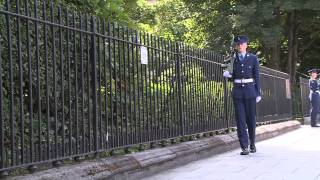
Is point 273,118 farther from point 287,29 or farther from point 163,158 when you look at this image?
point 287,29

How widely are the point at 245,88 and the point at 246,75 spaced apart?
9.1 inches

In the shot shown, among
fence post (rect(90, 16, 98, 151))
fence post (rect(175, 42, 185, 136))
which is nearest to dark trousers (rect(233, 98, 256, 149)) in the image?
fence post (rect(175, 42, 185, 136))

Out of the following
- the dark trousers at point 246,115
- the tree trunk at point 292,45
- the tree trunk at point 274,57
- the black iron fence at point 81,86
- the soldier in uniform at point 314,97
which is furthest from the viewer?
the tree trunk at point 274,57

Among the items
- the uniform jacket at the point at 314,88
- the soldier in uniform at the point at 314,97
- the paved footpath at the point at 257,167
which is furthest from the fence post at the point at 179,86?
the uniform jacket at the point at 314,88

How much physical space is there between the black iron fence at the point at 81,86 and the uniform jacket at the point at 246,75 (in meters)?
0.83

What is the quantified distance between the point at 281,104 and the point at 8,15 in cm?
1445

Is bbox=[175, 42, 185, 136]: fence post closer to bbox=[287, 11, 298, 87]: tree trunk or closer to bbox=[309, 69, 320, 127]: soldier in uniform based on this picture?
bbox=[309, 69, 320, 127]: soldier in uniform

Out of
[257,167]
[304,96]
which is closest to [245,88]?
[257,167]

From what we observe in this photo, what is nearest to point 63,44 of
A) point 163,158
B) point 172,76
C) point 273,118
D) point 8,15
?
point 8,15

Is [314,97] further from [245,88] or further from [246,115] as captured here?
[245,88]

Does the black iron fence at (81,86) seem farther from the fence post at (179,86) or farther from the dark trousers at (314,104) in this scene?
the dark trousers at (314,104)

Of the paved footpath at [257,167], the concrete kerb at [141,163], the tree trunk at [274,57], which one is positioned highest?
the tree trunk at [274,57]

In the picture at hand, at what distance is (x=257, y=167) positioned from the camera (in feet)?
26.5

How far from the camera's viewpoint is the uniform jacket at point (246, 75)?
9.91 metres
